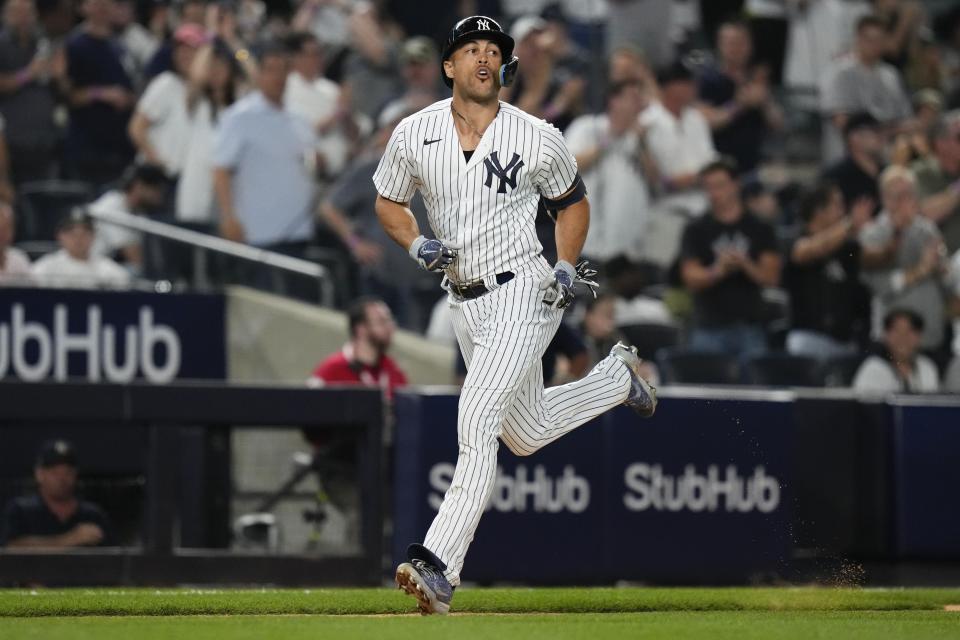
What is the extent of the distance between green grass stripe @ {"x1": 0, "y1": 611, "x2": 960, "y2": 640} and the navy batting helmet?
2015 millimetres

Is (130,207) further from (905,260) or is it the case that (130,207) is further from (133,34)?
(905,260)

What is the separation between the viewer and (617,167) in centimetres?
1234

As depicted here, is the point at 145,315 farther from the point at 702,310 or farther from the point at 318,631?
the point at 318,631

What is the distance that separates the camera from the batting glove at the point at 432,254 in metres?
6.10

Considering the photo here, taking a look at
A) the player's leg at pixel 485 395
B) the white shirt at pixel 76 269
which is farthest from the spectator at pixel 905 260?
the player's leg at pixel 485 395

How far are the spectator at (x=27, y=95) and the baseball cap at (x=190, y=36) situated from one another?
839mm

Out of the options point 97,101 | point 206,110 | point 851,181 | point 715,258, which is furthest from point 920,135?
point 97,101

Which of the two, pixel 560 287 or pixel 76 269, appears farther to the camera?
pixel 76 269

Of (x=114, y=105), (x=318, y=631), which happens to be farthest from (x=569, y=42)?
(x=318, y=631)

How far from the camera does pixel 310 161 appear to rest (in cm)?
1206

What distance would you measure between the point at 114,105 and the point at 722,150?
4880 mm

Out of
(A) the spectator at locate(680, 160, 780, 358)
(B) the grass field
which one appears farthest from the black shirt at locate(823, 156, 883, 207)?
(B) the grass field

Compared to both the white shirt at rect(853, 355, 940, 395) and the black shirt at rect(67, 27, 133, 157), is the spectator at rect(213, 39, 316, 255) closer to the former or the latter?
the black shirt at rect(67, 27, 133, 157)

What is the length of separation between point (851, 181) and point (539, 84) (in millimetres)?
2607
